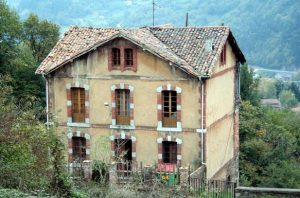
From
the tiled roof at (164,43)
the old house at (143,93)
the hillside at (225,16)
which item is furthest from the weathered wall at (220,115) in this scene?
the hillside at (225,16)

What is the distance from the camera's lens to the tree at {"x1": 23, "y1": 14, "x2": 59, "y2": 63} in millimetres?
44656

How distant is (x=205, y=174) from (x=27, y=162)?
12258mm

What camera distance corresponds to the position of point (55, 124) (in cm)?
2112

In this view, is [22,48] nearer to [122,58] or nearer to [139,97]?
[122,58]

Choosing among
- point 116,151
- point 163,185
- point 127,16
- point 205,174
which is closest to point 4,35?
point 116,151

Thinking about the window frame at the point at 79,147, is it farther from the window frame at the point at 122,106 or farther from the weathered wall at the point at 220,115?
the weathered wall at the point at 220,115

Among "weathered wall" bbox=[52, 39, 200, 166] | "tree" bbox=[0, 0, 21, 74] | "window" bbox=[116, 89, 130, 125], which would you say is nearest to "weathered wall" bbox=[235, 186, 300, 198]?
"weathered wall" bbox=[52, 39, 200, 166]

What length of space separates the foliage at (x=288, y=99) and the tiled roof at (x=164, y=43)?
86.9 meters

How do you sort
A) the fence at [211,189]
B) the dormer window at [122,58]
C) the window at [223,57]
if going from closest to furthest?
1. the fence at [211,189]
2. the dormer window at [122,58]
3. the window at [223,57]

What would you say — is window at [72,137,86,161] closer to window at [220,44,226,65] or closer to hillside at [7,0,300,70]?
window at [220,44,226,65]

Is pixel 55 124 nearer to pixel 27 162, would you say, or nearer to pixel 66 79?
pixel 27 162

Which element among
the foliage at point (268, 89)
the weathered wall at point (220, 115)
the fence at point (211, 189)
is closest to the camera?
the fence at point (211, 189)

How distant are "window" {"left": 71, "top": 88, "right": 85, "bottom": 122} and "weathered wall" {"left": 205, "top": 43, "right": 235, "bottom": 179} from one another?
6510mm

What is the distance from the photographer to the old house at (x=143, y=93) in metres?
28.2
